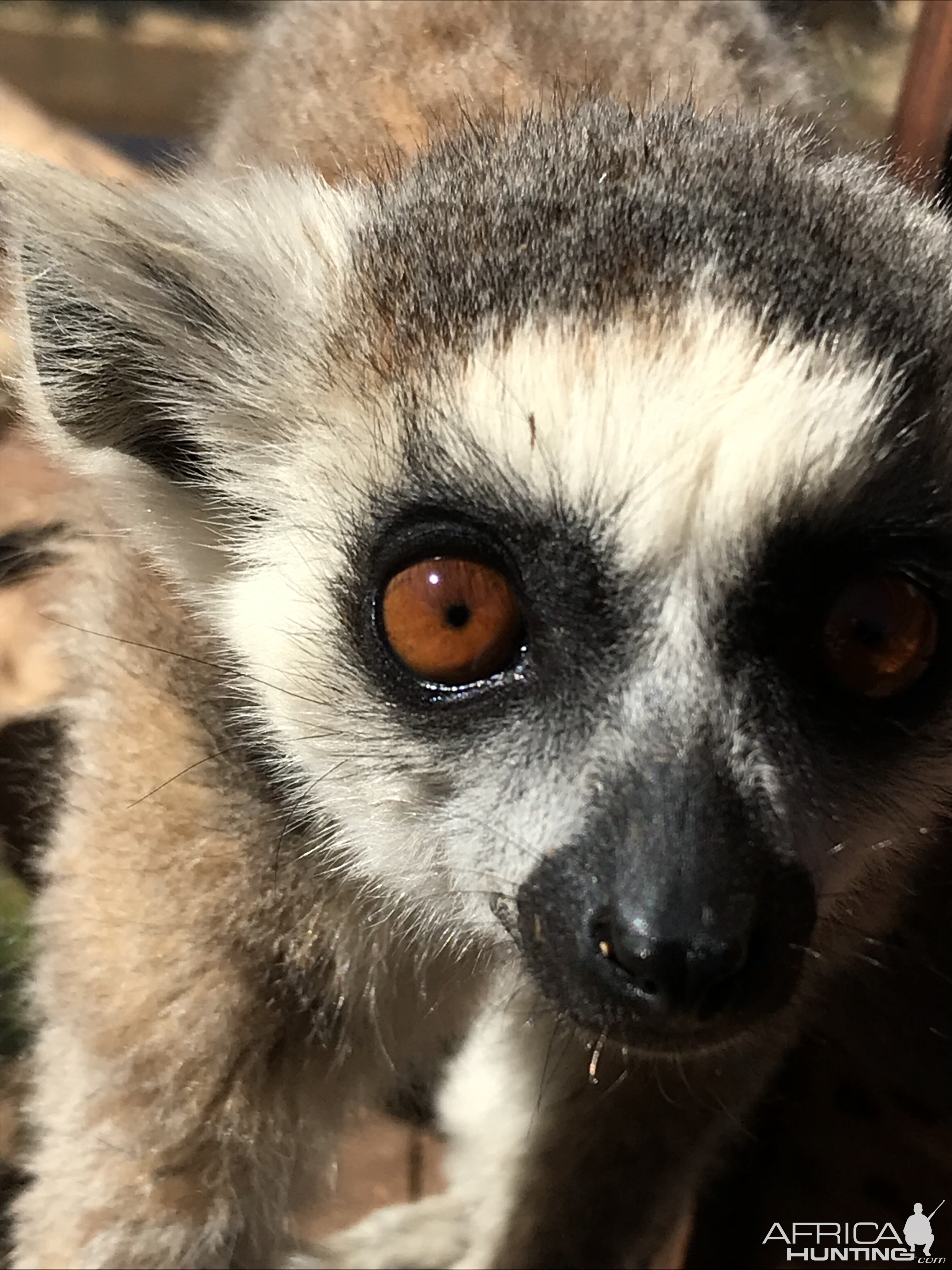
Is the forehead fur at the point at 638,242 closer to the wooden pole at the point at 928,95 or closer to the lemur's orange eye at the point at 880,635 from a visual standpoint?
the lemur's orange eye at the point at 880,635

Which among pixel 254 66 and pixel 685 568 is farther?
pixel 254 66

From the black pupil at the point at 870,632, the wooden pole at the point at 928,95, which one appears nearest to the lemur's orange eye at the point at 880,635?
the black pupil at the point at 870,632

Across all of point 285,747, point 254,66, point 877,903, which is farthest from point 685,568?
point 254,66

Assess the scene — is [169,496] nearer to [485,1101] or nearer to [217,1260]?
[217,1260]

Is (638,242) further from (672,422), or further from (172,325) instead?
(172,325)

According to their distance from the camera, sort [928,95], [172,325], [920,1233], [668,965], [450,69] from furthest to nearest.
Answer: [928,95], [450,69], [920,1233], [172,325], [668,965]

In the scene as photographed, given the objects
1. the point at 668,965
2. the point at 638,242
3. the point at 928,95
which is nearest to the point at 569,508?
the point at 638,242
